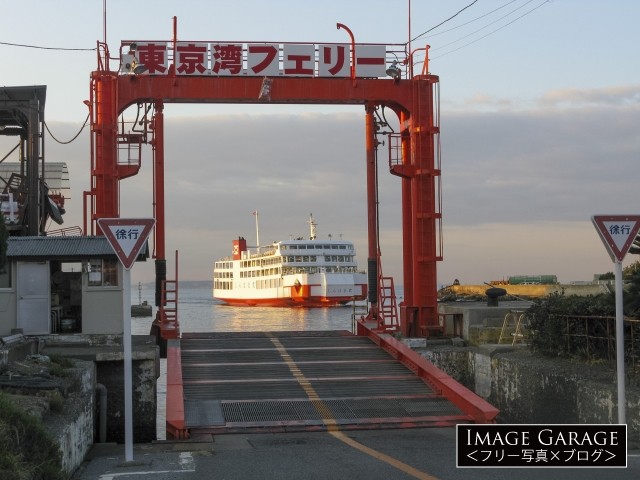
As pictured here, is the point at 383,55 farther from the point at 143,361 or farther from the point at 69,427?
the point at 69,427

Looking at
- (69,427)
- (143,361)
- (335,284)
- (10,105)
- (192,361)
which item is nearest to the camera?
(69,427)

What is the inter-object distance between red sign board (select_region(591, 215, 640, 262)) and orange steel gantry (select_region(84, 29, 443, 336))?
11.1 meters

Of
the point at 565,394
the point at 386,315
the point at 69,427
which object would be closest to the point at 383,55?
the point at 386,315

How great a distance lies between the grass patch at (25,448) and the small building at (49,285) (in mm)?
9937

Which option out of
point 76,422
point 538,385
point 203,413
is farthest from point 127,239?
point 538,385

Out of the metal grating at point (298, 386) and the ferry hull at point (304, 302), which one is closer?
the metal grating at point (298, 386)

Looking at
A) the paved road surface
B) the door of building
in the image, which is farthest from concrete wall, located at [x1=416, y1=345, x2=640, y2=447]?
the door of building

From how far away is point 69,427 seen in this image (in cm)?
1021

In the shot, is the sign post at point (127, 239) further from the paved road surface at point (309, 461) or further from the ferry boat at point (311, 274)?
the ferry boat at point (311, 274)

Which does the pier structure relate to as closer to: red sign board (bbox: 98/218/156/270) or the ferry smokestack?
red sign board (bbox: 98/218/156/270)

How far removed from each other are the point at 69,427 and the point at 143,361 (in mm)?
6889

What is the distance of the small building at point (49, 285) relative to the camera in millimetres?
18938

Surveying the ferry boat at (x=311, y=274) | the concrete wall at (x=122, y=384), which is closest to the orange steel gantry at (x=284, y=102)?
the concrete wall at (x=122, y=384)

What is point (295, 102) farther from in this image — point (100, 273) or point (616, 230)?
point (616, 230)
